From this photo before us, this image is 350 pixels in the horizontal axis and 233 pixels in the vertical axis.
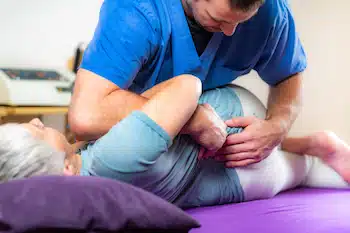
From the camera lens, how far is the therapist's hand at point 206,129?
1.07 meters

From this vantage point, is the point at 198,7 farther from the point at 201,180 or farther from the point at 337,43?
the point at 337,43

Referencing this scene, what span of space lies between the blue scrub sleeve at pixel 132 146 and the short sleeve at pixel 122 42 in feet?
0.81

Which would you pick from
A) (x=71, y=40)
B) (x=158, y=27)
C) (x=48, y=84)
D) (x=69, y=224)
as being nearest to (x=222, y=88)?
(x=158, y=27)

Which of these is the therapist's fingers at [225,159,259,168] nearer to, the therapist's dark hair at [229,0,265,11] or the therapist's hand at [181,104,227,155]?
the therapist's hand at [181,104,227,155]

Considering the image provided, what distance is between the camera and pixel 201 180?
1188 mm

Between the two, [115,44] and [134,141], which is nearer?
[134,141]

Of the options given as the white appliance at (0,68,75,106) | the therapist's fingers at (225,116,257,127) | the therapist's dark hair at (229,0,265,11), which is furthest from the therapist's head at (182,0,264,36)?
the white appliance at (0,68,75,106)

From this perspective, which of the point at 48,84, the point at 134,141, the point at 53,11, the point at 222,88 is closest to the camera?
the point at 134,141

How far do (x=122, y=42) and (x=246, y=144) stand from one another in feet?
1.32

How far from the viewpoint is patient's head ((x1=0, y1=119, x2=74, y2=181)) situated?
89 cm

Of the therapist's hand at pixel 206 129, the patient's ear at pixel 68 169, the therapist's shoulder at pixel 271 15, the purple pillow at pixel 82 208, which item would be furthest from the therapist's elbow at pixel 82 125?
the therapist's shoulder at pixel 271 15

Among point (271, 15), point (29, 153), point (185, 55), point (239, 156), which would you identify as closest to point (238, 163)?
point (239, 156)

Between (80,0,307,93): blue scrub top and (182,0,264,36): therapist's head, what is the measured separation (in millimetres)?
59

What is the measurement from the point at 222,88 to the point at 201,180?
29cm
